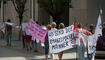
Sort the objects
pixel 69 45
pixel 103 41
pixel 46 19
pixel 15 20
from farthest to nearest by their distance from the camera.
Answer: pixel 15 20 < pixel 46 19 < pixel 103 41 < pixel 69 45

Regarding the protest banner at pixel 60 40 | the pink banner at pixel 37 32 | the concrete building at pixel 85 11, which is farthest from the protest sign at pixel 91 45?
the concrete building at pixel 85 11

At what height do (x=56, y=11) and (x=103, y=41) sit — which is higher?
(x=56, y=11)

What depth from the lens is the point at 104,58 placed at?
13.0 meters

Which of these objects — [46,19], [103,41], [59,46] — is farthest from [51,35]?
[46,19]

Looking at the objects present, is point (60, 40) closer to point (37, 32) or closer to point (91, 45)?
point (91, 45)

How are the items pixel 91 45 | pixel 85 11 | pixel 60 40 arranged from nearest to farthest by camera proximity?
pixel 91 45, pixel 60 40, pixel 85 11

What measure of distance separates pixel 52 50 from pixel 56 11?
7131 mm

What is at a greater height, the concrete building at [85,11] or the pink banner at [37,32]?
the concrete building at [85,11]

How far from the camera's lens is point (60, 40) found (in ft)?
36.6

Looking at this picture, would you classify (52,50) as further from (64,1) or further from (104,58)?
(64,1)

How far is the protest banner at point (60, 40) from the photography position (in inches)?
435

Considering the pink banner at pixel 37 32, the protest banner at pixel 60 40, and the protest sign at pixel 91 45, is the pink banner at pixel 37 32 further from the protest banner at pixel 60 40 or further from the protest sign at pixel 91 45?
the protest sign at pixel 91 45

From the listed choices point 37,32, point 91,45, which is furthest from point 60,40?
point 37,32

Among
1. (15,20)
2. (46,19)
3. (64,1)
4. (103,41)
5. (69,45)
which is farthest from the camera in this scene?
(15,20)
